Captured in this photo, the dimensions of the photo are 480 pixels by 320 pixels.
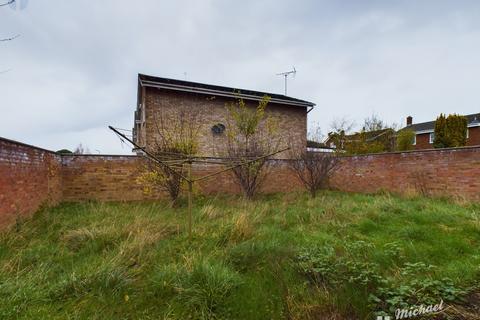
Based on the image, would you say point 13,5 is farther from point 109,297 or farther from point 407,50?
point 407,50

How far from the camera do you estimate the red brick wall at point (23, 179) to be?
16.2 ft

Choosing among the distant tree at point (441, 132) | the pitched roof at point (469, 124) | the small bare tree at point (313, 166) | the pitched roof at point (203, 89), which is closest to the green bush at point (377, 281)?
the small bare tree at point (313, 166)

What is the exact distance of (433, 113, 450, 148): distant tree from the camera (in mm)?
18141

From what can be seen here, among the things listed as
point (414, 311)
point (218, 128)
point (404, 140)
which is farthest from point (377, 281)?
point (404, 140)

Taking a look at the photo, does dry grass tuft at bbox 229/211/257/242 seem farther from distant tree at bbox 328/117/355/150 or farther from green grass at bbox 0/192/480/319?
distant tree at bbox 328/117/355/150

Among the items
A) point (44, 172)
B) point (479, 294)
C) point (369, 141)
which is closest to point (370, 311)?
point (479, 294)

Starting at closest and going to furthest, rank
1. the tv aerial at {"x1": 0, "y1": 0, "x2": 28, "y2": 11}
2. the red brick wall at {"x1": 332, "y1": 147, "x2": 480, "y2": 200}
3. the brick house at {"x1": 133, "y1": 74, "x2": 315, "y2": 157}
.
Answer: the tv aerial at {"x1": 0, "y1": 0, "x2": 28, "y2": 11} → the red brick wall at {"x1": 332, "y1": 147, "x2": 480, "y2": 200} → the brick house at {"x1": 133, "y1": 74, "x2": 315, "y2": 157}

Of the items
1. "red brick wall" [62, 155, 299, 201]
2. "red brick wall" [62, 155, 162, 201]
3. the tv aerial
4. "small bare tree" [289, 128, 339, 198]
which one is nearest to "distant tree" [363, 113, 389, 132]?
"small bare tree" [289, 128, 339, 198]

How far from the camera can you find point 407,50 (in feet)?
31.6

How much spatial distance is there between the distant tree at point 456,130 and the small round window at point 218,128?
1733 cm

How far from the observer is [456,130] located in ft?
58.9

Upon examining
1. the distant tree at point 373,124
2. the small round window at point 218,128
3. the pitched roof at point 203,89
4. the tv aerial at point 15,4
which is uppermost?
the pitched roof at point 203,89

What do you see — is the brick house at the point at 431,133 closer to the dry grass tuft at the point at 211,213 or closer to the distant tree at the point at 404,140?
the distant tree at the point at 404,140

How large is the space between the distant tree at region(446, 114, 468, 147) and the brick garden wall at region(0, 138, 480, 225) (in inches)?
493
